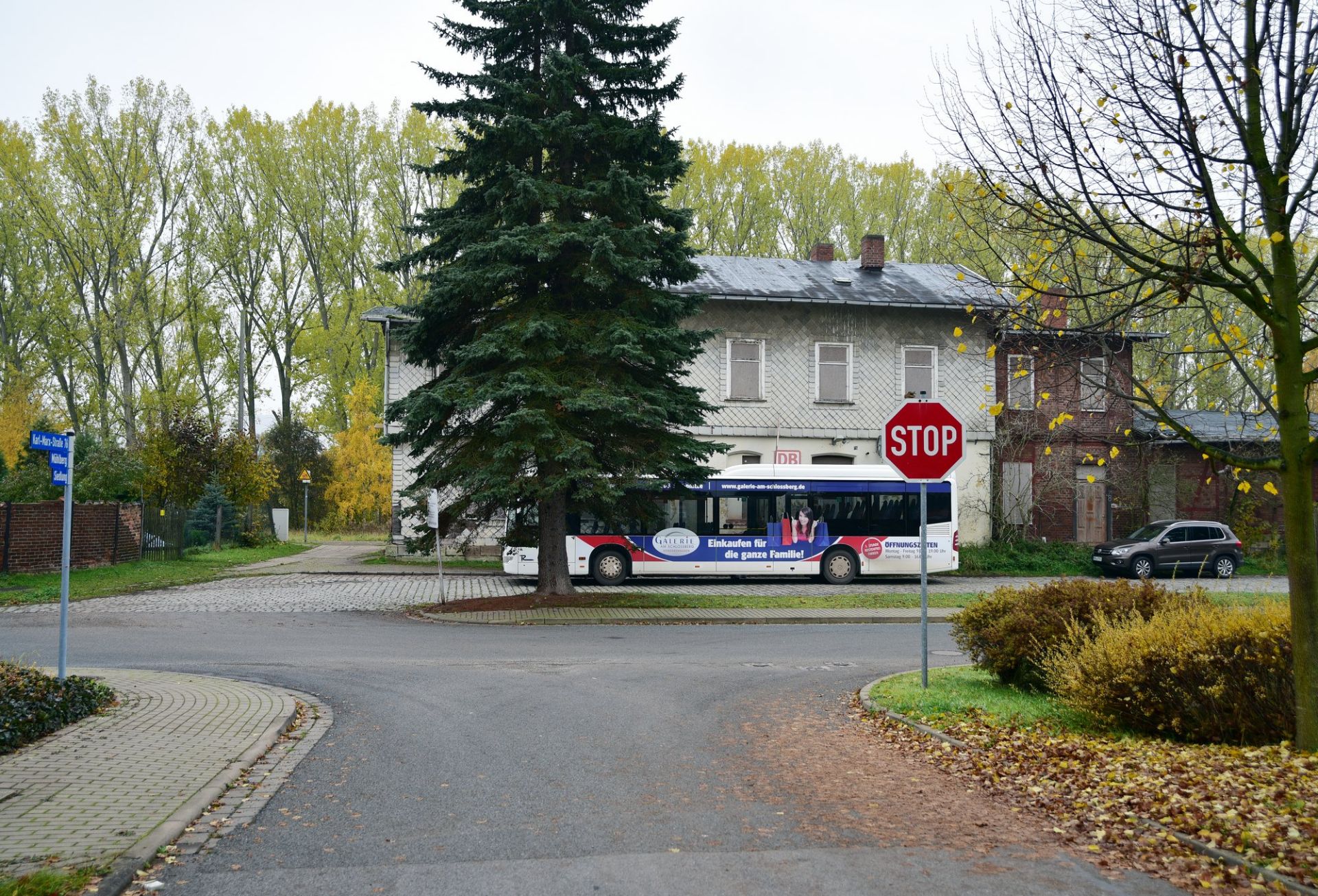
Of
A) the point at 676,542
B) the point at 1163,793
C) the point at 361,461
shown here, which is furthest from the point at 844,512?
the point at 361,461

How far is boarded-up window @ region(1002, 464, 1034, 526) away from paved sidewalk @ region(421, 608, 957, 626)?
15.3m

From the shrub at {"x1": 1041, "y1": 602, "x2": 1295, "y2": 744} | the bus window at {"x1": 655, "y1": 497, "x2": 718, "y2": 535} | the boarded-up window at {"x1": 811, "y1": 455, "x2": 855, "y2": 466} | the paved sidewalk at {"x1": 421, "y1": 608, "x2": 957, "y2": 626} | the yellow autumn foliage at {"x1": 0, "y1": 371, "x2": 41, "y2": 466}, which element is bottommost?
the paved sidewalk at {"x1": 421, "y1": 608, "x2": 957, "y2": 626}

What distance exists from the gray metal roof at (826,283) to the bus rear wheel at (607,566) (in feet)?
31.1

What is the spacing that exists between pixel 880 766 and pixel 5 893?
5.64 m

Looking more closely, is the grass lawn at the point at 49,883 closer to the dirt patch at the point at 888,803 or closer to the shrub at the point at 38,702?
the shrub at the point at 38,702

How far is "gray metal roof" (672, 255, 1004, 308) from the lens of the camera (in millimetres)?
34281

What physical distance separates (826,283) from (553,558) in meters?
18.3

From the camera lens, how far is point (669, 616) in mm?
20141

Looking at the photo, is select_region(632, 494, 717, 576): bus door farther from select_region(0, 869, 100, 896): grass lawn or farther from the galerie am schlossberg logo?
select_region(0, 869, 100, 896): grass lawn

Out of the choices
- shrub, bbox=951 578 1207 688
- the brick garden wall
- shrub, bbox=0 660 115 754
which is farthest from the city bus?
shrub, bbox=0 660 115 754

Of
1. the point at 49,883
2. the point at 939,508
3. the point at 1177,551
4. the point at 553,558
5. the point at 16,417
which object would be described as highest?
the point at 16,417

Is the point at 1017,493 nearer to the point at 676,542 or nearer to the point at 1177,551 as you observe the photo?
the point at 1177,551

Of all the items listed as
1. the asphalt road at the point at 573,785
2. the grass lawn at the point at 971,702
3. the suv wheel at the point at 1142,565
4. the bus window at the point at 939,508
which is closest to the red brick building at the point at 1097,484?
the suv wheel at the point at 1142,565

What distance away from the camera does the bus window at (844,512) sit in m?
28.0
